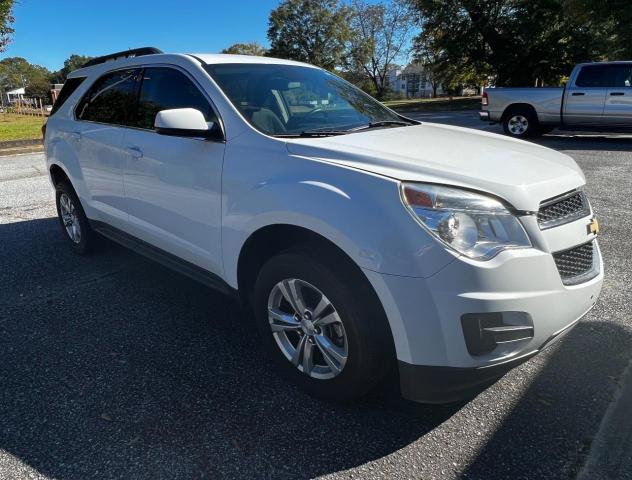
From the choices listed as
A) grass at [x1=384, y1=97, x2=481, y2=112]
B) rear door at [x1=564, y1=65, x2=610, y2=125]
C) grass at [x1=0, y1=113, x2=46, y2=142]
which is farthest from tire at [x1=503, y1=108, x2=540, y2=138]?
grass at [x1=384, y1=97, x2=481, y2=112]

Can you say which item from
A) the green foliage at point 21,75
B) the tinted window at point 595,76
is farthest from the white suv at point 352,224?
the green foliage at point 21,75

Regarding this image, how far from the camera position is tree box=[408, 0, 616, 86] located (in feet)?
98.0

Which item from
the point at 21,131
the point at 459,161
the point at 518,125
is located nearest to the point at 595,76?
the point at 518,125

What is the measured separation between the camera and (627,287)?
3.83m

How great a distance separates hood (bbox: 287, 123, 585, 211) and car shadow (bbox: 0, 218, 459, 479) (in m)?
1.19

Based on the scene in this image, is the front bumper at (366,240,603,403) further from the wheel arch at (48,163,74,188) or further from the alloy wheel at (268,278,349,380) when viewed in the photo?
the wheel arch at (48,163,74,188)

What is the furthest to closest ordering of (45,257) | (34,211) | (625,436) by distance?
(34,211)
(45,257)
(625,436)

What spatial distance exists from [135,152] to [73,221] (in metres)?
1.83

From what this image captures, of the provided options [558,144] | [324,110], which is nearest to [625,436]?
[324,110]

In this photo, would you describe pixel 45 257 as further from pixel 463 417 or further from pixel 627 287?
pixel 627 287

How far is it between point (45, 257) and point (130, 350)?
2.36 meters

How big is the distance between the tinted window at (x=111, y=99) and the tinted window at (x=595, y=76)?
11507 mm

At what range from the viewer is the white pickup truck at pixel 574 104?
37.8 feet

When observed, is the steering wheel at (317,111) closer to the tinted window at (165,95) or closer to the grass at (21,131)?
the tinted window at (165,95)
